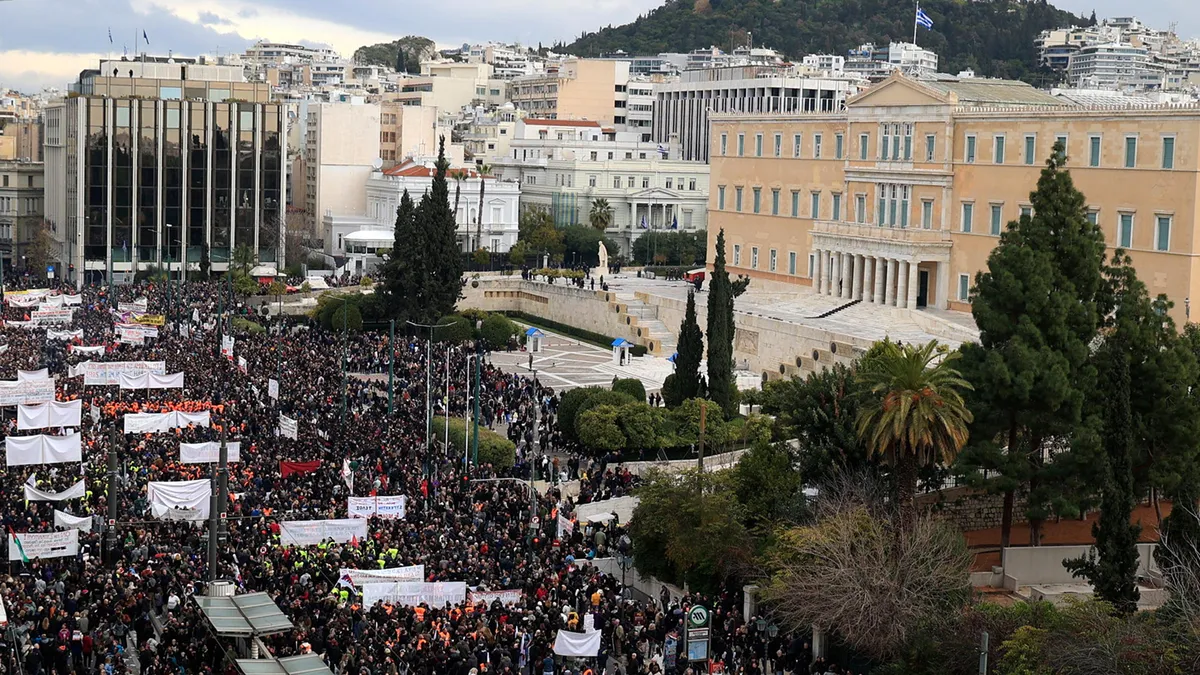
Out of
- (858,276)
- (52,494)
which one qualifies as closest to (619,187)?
(858,276)

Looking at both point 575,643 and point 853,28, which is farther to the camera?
point 853,28

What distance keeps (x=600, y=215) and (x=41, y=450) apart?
227 feet

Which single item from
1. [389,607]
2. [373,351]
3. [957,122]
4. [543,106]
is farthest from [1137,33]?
[389,607]

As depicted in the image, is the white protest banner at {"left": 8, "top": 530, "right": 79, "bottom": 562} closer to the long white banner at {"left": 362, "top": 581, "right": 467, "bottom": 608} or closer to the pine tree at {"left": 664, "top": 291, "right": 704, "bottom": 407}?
the long white banner at {"left": 362, "top": 581, "right": 467, "bottom": 608}

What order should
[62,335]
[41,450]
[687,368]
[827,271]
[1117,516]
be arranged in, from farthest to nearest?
[827,271], [62,335], [687,368], [41,450], [1117,516]

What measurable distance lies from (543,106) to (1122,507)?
4577 inches

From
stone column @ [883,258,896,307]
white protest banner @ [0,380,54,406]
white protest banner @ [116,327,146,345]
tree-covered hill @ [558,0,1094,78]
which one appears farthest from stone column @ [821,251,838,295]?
tree-covered hill @ [558,0,1094,78]

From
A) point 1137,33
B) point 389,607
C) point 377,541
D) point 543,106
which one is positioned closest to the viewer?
point 389,607

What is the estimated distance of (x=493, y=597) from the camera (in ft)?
96.3

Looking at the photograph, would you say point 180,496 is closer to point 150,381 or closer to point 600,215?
point 150,381

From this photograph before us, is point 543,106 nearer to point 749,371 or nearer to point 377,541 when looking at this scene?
point 749,371

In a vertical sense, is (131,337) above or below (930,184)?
below

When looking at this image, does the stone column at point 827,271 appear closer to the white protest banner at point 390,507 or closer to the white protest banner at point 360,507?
the white protest banner at point 390,507

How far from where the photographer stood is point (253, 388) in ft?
163
